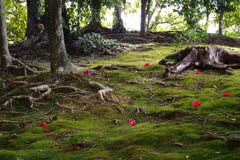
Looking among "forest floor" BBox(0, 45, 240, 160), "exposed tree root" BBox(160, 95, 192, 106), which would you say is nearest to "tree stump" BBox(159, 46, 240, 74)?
"forest floor" BBox(0, 45, 240, 160)

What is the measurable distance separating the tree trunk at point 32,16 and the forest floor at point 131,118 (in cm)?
1006

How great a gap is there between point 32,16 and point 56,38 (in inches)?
471

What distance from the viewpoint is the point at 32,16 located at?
19.9 m

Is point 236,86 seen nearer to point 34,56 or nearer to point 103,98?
point 103,98

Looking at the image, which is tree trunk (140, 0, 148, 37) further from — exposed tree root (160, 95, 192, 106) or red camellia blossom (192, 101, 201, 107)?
red camellia blossom (192, 101, 201, 107)

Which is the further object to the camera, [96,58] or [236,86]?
[96,58]

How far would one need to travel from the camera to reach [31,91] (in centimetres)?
856

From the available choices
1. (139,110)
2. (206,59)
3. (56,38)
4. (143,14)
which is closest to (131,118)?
(139,110)

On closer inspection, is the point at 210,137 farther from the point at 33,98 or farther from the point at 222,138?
the point at 33,98

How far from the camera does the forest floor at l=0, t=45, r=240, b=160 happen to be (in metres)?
3.90

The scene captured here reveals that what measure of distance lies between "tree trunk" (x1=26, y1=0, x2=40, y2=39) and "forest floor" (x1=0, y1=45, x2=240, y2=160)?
10060 mm

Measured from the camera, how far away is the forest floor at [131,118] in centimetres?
390

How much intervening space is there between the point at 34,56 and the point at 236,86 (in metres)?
12.7

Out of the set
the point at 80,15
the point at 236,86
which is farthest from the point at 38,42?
the point at 236,86
